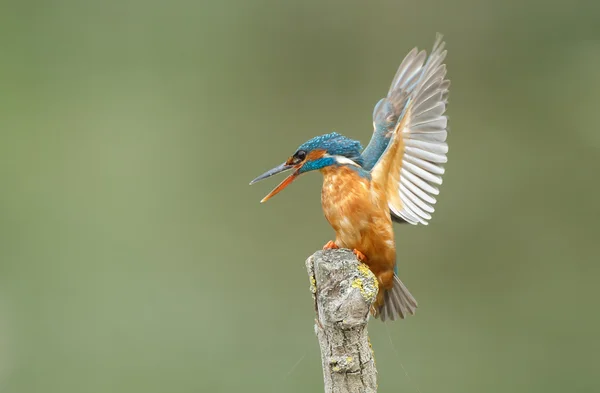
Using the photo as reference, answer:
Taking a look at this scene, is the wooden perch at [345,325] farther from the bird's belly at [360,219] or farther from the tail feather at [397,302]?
the tail feather at [397,302]

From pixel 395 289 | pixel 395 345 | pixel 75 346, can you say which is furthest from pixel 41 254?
pixel 395 289

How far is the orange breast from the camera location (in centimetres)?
201

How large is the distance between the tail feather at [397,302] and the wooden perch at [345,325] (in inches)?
15.6

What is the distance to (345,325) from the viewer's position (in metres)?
1.69

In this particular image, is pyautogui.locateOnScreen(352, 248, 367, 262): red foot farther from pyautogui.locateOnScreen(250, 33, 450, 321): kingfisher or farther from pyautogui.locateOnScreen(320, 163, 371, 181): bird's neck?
pyautogui.locateOnScreen(320, 163, 371, 181): bird's neck

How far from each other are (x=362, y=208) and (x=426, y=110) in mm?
350

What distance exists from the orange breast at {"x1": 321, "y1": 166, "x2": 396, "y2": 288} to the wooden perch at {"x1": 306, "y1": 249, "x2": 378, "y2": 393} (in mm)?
239

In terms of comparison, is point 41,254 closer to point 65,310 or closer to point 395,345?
point 65,310

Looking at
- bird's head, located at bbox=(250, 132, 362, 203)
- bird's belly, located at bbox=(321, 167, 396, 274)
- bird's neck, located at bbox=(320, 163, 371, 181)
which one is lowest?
bird's belly, located at bbox=(321, 167, 396, 274)

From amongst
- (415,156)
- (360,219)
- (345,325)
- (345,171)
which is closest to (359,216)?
(360,219)

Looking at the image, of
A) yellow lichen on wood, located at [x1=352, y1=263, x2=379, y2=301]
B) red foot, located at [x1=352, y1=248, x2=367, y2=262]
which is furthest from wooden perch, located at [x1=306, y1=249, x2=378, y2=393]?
red foot, located at [x1=352, y1=248, x2=367, y2=262]

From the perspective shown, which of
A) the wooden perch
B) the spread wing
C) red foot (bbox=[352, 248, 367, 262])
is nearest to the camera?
the wooden perch

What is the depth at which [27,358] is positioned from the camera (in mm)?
3934

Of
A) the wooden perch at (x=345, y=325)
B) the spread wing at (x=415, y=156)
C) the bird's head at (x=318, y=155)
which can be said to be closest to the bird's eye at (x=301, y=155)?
the bird's head at (x=318, y=155)
